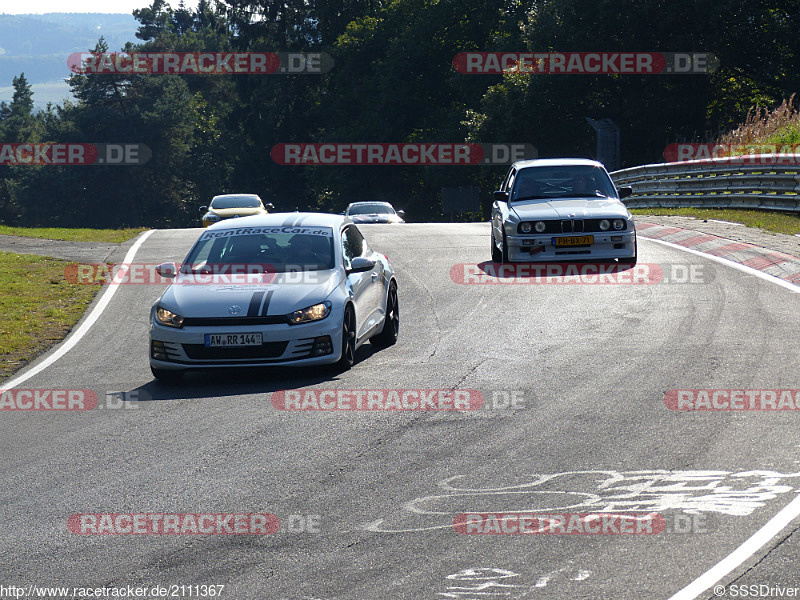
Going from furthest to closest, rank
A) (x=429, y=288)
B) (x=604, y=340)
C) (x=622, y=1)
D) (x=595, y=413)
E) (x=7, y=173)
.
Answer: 1. (x=7, y=173)
2. (x=622, y=1)
3. (x=429, y=288)
4. (x=604, y=340)
5. (x=595, y=413)

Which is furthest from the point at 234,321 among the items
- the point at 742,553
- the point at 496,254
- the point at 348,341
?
the point at 496,254

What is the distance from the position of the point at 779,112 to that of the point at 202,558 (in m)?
27.0

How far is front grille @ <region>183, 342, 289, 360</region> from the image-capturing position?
1020 cm

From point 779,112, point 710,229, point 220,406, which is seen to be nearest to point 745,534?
point 220,406

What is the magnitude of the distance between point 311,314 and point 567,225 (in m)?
7.38

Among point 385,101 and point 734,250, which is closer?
point 734,250

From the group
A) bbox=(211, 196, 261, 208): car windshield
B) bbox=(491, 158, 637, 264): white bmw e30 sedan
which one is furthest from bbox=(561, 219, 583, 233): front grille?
bbox=(211, 196, 261, 208): car windshield

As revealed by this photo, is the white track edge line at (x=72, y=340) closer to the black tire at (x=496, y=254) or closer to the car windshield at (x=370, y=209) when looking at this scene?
the black tire at (x=496, y=254)

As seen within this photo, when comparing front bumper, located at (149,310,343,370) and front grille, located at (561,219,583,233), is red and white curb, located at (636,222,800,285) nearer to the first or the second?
front grille, located at (561,219,583,233)

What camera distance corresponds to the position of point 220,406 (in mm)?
9242

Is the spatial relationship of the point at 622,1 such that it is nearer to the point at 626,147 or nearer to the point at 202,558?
the point at 626,147

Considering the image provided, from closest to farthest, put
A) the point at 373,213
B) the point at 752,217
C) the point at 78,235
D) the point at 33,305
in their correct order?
the point at 33,305
the point at 752,217
the point at 78,235
the point at 373,213

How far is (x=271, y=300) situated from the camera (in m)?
10.4

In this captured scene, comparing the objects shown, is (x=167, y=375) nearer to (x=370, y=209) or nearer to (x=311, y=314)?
(x=311, y=314)
